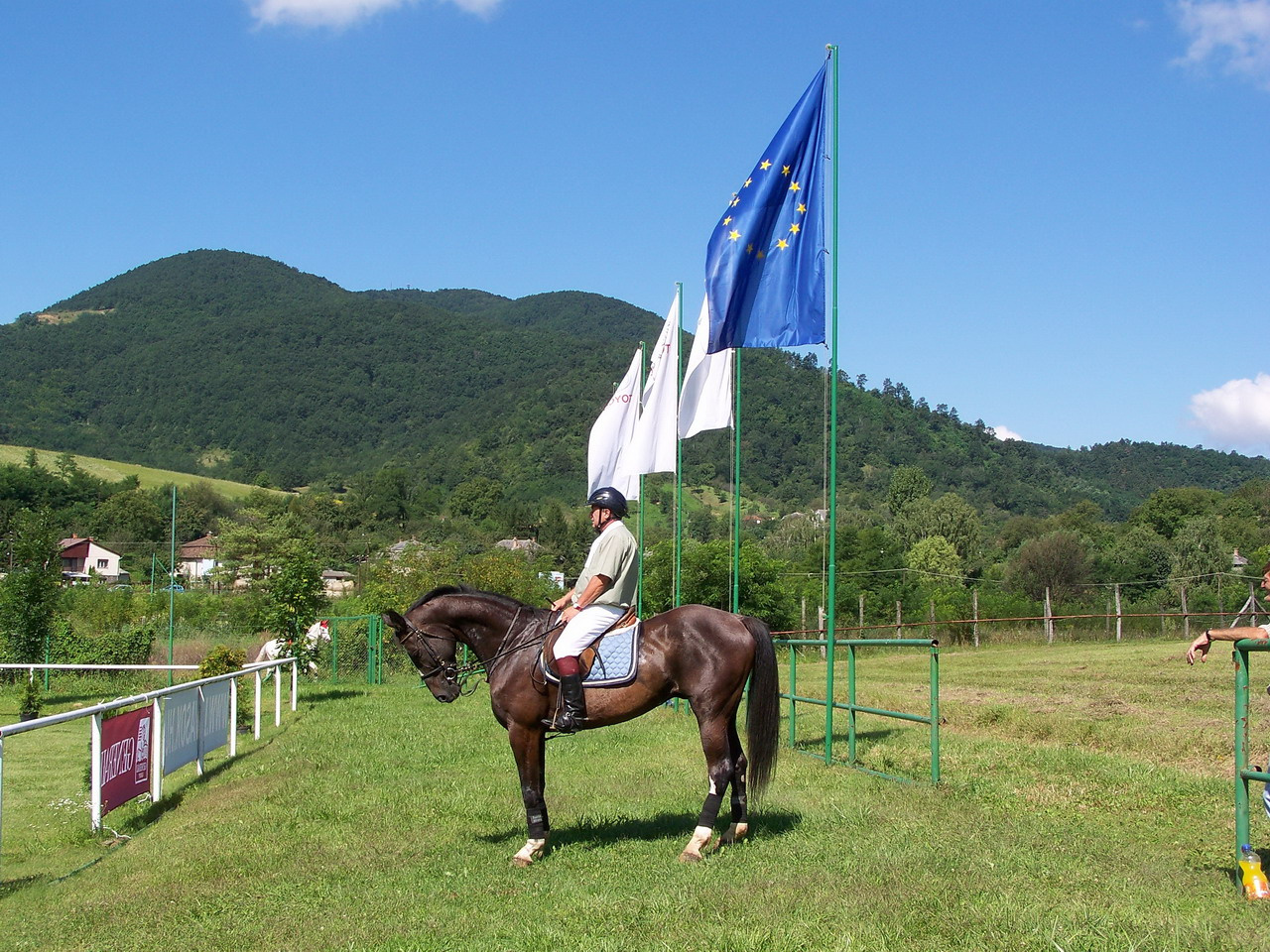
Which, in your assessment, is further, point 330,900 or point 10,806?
point 10,806

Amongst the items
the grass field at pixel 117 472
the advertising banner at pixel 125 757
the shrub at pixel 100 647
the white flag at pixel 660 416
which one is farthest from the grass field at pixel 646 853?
the grass field at pixel 117 472

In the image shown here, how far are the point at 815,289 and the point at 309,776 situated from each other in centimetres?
705

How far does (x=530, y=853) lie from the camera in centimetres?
729

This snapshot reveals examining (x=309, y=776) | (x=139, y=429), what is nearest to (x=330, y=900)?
(x=309, y=776)

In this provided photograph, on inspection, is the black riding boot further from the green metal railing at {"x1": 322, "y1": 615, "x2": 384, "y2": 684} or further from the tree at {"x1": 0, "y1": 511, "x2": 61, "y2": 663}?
the tree at {"x1": 0, "y1": 511, "x2": 61, "y2": 663}

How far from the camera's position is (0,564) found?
7369 centimetres

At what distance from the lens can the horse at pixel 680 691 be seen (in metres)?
7.48

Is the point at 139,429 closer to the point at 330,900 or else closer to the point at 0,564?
the point at 0,564

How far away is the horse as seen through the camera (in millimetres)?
7484

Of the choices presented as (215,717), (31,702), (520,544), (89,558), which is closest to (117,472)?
(89,558)

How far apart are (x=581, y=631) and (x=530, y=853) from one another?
143cm

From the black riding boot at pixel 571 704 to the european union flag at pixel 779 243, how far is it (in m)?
4.96

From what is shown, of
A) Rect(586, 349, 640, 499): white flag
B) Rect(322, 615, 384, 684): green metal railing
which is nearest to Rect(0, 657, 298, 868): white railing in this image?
Rect(586, 349, 640, 499): white flag

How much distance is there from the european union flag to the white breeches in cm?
467
